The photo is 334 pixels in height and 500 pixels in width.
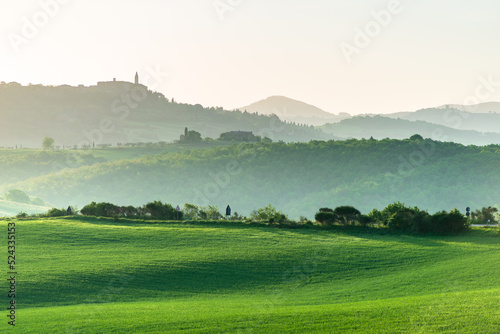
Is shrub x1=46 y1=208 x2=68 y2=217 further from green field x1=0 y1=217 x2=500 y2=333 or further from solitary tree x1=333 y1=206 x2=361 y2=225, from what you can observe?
solitary tree x1=333 y1=206 x2=361 y2=225

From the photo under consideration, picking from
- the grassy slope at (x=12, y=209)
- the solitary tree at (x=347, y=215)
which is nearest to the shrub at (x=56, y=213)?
the solitary tree at (x=347, y=215)

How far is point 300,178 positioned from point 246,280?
131775 millimetres

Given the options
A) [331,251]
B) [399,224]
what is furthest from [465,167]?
[331,251]

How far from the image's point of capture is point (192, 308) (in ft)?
82.4

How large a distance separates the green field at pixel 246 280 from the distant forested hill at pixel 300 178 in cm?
10266

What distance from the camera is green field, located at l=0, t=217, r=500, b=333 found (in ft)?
70.9

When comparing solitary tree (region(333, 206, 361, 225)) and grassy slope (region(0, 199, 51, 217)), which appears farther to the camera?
grassy slope (region(0, 199, 51, 217))

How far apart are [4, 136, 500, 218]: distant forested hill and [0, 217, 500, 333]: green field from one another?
337 feet

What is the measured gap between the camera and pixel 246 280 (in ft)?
106

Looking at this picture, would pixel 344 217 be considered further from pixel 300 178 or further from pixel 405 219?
pixel 300 178

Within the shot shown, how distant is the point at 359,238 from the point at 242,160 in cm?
13935

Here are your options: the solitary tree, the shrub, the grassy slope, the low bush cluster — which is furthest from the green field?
the grassy slope

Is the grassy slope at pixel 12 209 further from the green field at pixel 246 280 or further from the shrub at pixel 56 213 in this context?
the green field at pixel 246 280

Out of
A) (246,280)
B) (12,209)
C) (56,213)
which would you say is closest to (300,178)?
(12,209)
